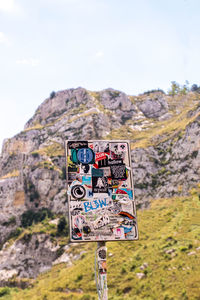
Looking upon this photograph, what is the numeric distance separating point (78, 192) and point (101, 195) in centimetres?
108

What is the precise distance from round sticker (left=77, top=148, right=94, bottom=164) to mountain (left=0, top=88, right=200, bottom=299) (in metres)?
49.3

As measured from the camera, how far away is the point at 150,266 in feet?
155

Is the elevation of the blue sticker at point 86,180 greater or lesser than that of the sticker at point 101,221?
greater

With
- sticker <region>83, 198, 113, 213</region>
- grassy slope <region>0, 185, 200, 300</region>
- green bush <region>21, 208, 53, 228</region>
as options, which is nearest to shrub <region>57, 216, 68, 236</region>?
green bush <region>21, 208, 53, 228</region>

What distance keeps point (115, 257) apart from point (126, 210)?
1599 inches

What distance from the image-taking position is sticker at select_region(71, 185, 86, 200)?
15.1m

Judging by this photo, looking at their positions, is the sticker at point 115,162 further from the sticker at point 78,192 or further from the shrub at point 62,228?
the shrub at point 62,228

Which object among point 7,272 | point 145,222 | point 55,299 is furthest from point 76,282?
point 7,272

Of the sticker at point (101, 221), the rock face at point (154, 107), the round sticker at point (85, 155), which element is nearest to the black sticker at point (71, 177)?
the round sticker at point (85, 155)

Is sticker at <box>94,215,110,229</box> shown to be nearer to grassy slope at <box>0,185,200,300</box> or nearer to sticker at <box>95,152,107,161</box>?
sticker at <box>95,152,107,161</box>

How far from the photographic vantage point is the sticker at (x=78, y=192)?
1508 centimetres

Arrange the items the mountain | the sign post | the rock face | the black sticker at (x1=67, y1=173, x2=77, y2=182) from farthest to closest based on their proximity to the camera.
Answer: the rock face, the mountain, the black sticker at (x1=67, y1=173, x2=77, y2=182), the sign post

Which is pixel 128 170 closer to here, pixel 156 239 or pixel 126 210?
pixel 126 210

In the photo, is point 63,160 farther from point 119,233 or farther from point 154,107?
point 119,233
